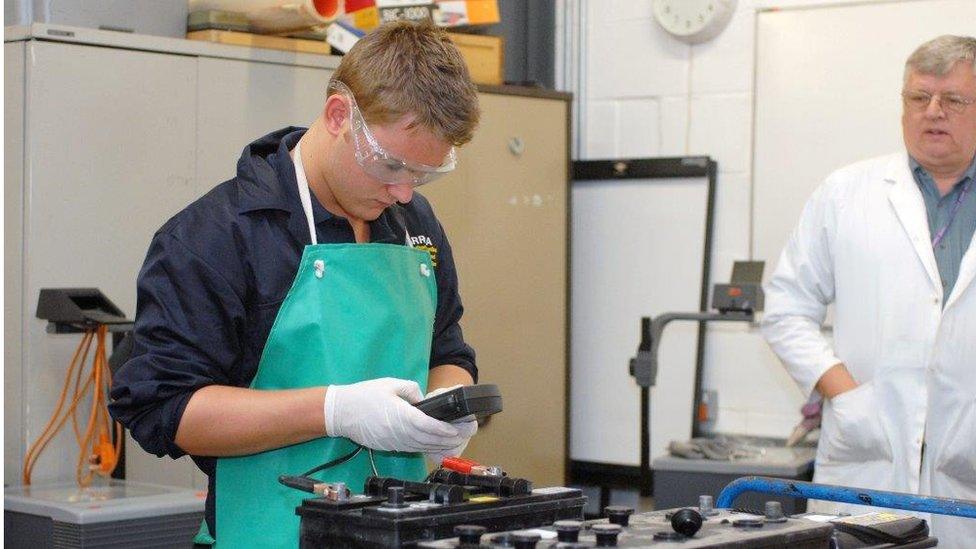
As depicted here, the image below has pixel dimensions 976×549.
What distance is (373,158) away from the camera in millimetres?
1659

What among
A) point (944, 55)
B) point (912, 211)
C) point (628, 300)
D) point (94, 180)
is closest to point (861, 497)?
point (912, 211)

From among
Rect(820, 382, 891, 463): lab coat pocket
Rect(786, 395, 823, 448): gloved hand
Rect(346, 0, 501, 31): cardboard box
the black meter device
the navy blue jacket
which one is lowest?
Rect(786, 395, 823, 448): gloved hand

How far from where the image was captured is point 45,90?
2.88 meters

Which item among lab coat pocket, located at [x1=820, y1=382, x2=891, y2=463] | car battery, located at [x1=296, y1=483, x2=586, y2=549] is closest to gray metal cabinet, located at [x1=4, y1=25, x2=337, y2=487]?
lab coat pocket, located at [x1=820, y1=382, x2=891, y2=463]

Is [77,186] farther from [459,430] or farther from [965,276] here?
[965,276]

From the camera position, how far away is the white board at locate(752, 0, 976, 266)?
388 centimetres

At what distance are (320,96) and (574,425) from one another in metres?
1.66

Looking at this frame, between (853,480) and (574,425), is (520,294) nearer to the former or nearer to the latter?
(574,425)

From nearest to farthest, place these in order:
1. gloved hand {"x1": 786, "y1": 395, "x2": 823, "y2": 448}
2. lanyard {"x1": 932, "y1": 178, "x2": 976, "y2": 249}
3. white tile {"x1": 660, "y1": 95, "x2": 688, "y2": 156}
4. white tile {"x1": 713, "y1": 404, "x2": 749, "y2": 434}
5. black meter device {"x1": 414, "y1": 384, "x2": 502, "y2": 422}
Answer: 1. black meter device {"x1": 414, "y1": 384, "x2": 502, "y2": 422}
2. lanyard {"x1": 932, "y1": 178, "x2": 976, "y2": 249}
3. gloved hand {"x1": 786, "y1": 395, "x2": 823, "y2": 448}
4. white tile {"x1": 713, "y1": 404, "x2": 749, "y2": 434}
5. white tile {"x1": 660, "y1": 95, "x2": 688, "y2": 156}

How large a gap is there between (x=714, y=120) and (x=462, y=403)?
9.38ft

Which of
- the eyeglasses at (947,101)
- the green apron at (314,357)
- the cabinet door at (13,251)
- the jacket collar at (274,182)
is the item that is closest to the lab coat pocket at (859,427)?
the eyeglasses at (947,101)

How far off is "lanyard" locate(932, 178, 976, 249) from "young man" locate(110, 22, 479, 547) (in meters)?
1.42

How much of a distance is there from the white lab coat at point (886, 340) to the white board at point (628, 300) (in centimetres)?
130

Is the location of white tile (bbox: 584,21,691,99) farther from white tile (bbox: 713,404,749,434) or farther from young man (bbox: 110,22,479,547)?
young man (bbox: 110,22,479,547)
